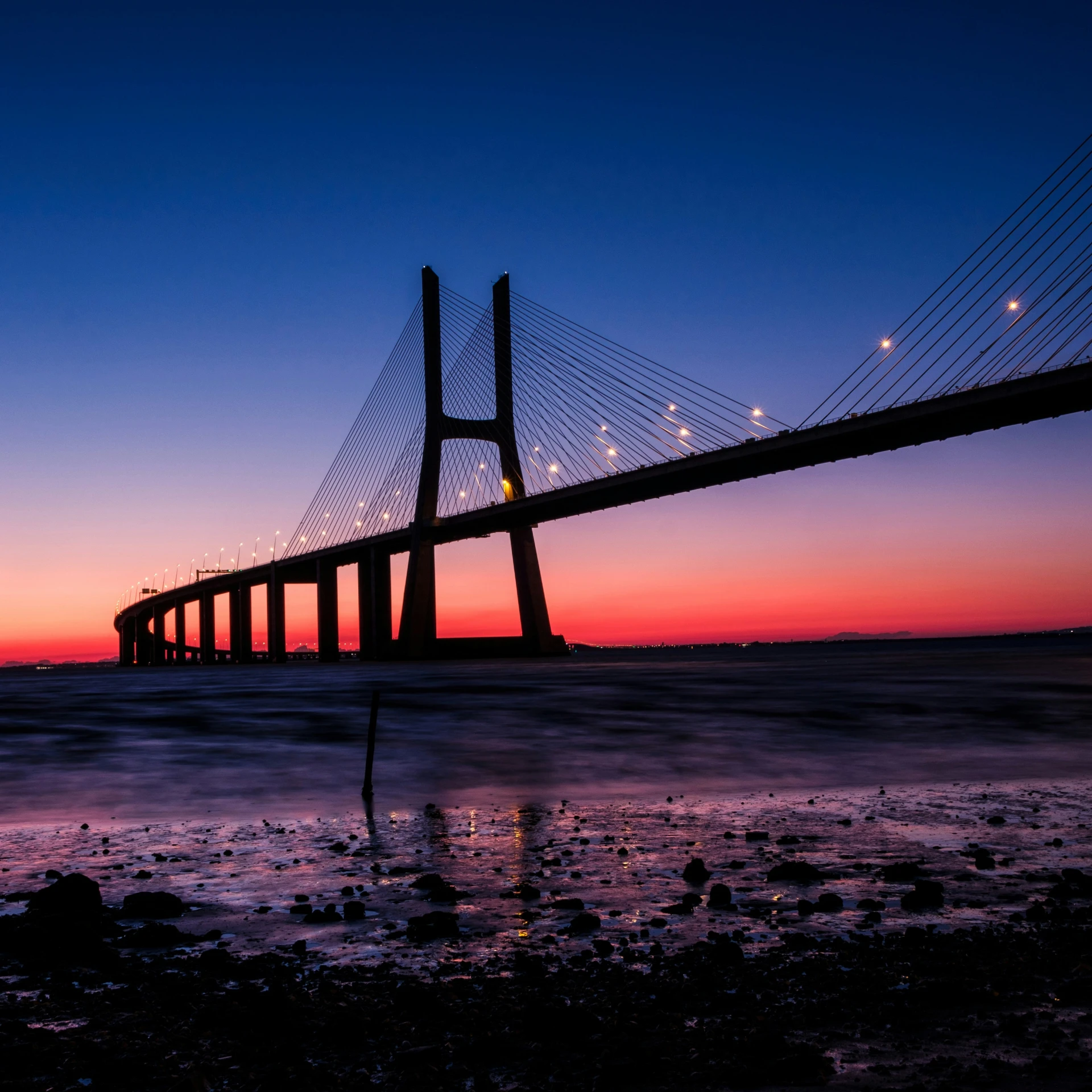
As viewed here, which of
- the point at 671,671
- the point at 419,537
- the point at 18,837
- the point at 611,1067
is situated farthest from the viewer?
the point at 419,537

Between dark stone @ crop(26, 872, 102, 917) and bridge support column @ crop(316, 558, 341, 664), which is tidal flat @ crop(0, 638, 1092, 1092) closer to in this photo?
dark stone @ crop(26, 872, 102, 917)

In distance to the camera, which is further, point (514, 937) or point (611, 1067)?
point (514, 937)

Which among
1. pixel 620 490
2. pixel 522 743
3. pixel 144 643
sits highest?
pixel 620 490

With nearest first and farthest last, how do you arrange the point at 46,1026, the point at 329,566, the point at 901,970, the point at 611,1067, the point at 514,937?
1. the point at 611,1067
2. the point at 46,1026
3. the point at 901,970
4. the point at 514,937
5. the point at 329,566

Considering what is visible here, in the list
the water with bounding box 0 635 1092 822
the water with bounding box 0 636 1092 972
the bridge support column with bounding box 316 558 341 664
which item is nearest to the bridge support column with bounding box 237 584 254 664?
the bridge support column with bounding box 316 558 341 664

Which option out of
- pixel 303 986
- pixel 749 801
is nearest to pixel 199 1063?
pixel 303 986

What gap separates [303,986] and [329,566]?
285 feet

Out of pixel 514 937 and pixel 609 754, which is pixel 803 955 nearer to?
pixel 514 937

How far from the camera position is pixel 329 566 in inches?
3538

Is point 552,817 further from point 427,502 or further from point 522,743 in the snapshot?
point 427,502

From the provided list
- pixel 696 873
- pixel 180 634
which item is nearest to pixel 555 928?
pixel 696 873

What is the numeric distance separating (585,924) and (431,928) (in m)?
0.86

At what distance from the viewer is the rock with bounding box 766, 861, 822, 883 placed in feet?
23.1

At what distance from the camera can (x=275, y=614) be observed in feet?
331
